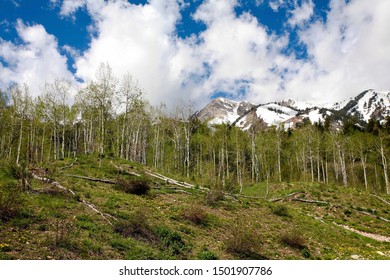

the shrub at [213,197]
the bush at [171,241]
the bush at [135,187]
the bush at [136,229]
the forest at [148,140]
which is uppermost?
the forest at [148,140]

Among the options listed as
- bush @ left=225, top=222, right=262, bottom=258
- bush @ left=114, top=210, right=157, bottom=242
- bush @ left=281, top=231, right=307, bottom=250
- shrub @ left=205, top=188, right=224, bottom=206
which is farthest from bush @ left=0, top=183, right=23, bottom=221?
bush @ left=281, top=231, right=307, bottom=250

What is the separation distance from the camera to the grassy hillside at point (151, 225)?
9.03 meters

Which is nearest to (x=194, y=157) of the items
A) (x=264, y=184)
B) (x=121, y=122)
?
(x=121, y=122)

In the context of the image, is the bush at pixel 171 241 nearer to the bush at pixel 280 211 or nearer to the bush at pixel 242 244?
the bush at pixel 242 244

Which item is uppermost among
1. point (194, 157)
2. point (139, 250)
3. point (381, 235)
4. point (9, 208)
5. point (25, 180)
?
point (194, 157)

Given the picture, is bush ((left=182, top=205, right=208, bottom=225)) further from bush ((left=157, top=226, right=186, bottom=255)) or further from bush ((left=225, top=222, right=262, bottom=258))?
bush ((left=225, top=222, right=262, bottom=258))

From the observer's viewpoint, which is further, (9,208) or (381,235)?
(381,235)

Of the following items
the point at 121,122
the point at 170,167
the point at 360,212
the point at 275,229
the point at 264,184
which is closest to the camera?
the point at 275,229

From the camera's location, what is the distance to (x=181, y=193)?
2069 cm

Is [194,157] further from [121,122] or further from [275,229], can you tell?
[275,229]

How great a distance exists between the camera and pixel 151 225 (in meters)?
11.9

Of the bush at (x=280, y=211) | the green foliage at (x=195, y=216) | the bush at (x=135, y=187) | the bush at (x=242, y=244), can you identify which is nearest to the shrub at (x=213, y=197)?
the green foliage at (x=195, y=216)
